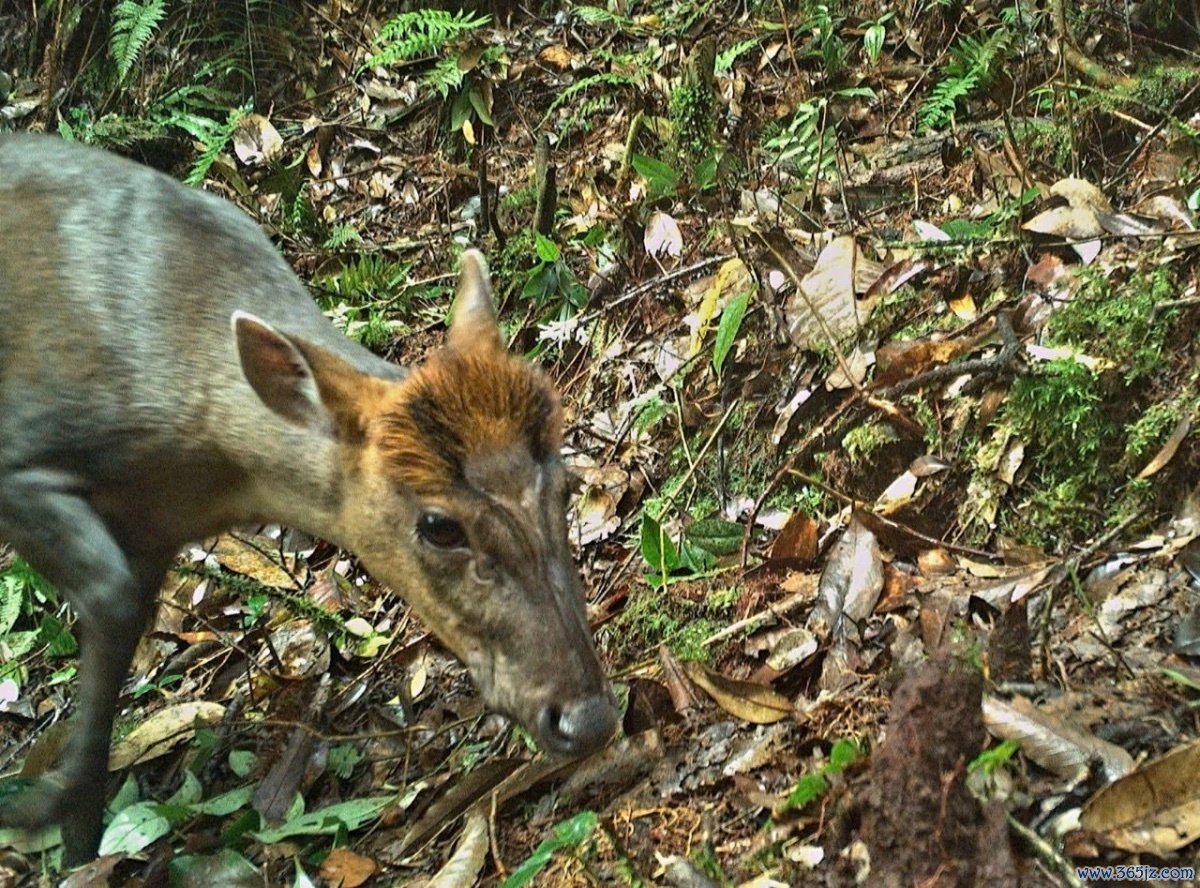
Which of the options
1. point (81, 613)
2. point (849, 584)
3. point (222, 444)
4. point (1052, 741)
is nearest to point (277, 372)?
point (222, 444)

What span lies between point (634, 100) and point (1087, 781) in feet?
21.4

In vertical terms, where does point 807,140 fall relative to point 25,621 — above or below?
above

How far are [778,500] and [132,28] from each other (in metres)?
7.64

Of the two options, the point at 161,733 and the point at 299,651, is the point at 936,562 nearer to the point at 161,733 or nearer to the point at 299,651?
the point at 299,651

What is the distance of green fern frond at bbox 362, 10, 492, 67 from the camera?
924 cm

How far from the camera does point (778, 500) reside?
17.8 feet

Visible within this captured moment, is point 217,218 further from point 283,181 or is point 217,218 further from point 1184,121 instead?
point 1184,121

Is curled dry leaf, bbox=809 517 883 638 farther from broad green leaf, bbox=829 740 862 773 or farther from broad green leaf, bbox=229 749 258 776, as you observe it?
Answer: broad green leaf, bbox=229 749 258 776

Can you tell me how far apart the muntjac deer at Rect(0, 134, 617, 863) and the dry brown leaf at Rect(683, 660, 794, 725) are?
44 centimetres

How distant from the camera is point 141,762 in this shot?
572cm

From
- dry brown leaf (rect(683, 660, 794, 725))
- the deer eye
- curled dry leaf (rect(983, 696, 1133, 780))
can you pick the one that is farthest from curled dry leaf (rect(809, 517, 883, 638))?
the deer eye

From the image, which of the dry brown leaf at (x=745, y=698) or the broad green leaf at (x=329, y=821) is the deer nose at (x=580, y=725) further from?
the broad green leaf at (x=329, y=821)

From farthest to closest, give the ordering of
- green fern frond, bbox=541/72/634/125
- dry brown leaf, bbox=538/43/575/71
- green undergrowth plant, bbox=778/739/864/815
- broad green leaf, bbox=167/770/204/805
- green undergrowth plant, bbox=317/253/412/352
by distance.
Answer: dry brown leaf, bbox=538/43/575/71
green fern frond, bbox=541/72/634/125
green undergrowth plant, bbox=317/253/412/352
broad green leaf, bbox=167/770/204/805
green undergrowth plant, bbox=778/739/864/815

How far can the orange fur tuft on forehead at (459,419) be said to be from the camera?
438 centimetres
